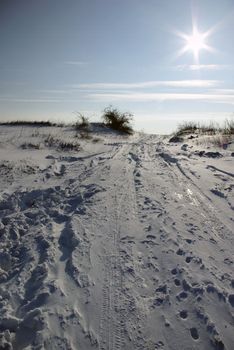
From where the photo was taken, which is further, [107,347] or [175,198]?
[175,198]

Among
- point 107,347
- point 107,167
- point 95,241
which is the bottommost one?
point 107,347

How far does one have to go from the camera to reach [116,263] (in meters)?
3.35

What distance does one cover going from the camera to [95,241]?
150 inches

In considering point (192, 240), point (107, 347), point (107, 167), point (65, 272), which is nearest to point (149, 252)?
point (192, 240)

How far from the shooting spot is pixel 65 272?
3215mm

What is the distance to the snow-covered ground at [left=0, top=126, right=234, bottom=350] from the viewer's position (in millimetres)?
2479

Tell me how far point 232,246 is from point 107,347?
197 cm

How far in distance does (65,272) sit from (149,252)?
0.93 m

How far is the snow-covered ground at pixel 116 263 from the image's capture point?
2479mm

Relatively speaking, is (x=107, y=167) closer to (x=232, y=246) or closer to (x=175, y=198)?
(x=175, y=198)

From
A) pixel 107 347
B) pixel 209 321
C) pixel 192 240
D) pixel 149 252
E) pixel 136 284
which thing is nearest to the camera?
pixel 107 347

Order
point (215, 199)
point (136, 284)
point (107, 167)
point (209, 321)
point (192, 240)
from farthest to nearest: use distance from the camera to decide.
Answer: point (107, 167) → point (215, 199) → point (192, 240) → point (136, 284) → point (209, 321)

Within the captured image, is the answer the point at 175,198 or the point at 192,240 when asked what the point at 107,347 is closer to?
the point at 192,240

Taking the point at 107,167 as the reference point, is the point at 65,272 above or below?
below
